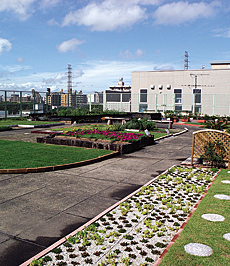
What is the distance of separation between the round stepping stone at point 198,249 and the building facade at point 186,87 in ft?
158

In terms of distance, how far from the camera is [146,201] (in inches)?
216

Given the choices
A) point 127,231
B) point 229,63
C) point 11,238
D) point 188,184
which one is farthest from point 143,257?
point 229,63

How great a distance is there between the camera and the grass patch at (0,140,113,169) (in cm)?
819

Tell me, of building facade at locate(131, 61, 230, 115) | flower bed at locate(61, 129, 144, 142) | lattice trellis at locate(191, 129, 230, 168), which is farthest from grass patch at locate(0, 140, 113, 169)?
building facade at locate(131, 61, 230, 115)

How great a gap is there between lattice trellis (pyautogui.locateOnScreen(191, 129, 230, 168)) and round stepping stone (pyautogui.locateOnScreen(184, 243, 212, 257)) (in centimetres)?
518

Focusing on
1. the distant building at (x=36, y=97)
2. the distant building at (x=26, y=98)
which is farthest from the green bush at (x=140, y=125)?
the distant building at (x=36, y=97)

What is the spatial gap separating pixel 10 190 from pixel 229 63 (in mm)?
74413

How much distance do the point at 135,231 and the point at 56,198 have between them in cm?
214

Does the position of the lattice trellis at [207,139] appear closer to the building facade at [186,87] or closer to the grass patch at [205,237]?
the grass patch at [205,237]

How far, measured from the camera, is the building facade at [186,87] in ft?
177

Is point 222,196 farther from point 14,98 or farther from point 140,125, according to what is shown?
point 14,98

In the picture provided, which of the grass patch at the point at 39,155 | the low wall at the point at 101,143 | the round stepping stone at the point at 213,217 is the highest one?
the low wall at the point at 101,143

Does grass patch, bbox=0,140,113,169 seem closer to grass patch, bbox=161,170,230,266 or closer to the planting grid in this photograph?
the planting grid

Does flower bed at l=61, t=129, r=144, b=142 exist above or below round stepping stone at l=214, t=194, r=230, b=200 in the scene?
above
